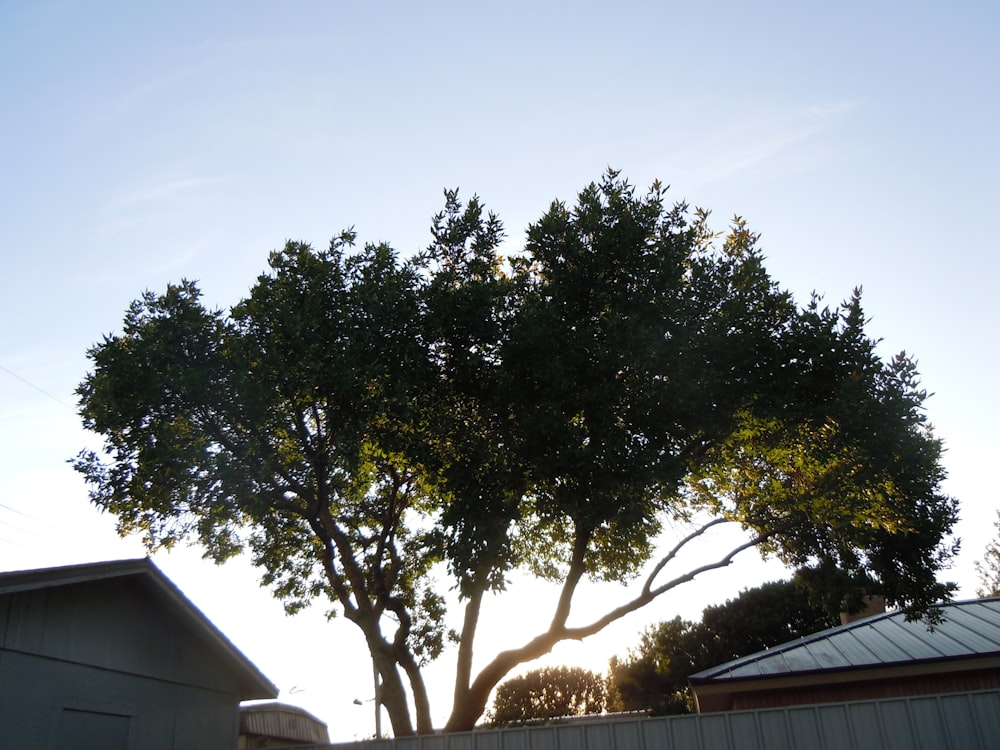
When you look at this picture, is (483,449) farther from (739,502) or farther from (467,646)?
(739,502)

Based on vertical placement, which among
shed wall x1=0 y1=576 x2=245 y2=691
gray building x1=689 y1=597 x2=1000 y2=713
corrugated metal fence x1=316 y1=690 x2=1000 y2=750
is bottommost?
corrugated metal fence x1=316 y1=690 x2=1000 y2=750

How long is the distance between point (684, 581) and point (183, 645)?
42.7ft

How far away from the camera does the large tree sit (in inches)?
698

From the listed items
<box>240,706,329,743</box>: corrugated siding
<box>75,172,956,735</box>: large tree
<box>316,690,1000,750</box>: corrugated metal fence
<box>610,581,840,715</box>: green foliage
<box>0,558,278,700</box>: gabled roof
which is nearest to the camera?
<box>316,690,1000,750</box>: corrugated metal fence

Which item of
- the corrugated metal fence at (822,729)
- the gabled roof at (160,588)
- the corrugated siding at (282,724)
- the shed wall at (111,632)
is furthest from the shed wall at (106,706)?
the corrugated siding at (282,724)

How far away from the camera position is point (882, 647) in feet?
67.6

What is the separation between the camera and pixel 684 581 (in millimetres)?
21422

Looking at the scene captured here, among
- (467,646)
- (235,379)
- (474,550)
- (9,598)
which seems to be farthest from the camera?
(467,646)

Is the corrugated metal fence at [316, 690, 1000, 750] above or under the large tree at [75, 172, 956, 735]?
under

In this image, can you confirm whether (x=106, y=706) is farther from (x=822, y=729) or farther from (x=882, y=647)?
(x=882, y=647)

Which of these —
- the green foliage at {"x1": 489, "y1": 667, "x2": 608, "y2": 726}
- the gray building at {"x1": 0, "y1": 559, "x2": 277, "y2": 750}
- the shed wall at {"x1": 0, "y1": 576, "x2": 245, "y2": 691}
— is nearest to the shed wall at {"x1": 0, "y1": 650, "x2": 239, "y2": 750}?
the gray building at {"x1": 0, "y1": 559, "x2": 277, "y2": 750}

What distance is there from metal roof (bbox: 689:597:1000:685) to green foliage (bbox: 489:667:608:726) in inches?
1459

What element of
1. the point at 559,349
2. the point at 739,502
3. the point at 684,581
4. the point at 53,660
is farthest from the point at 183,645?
the point at 739,502

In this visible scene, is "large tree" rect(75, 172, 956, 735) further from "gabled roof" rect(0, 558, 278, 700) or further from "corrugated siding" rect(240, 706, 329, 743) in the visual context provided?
"corrugated siding" rect(240, 706, 329, 743)
